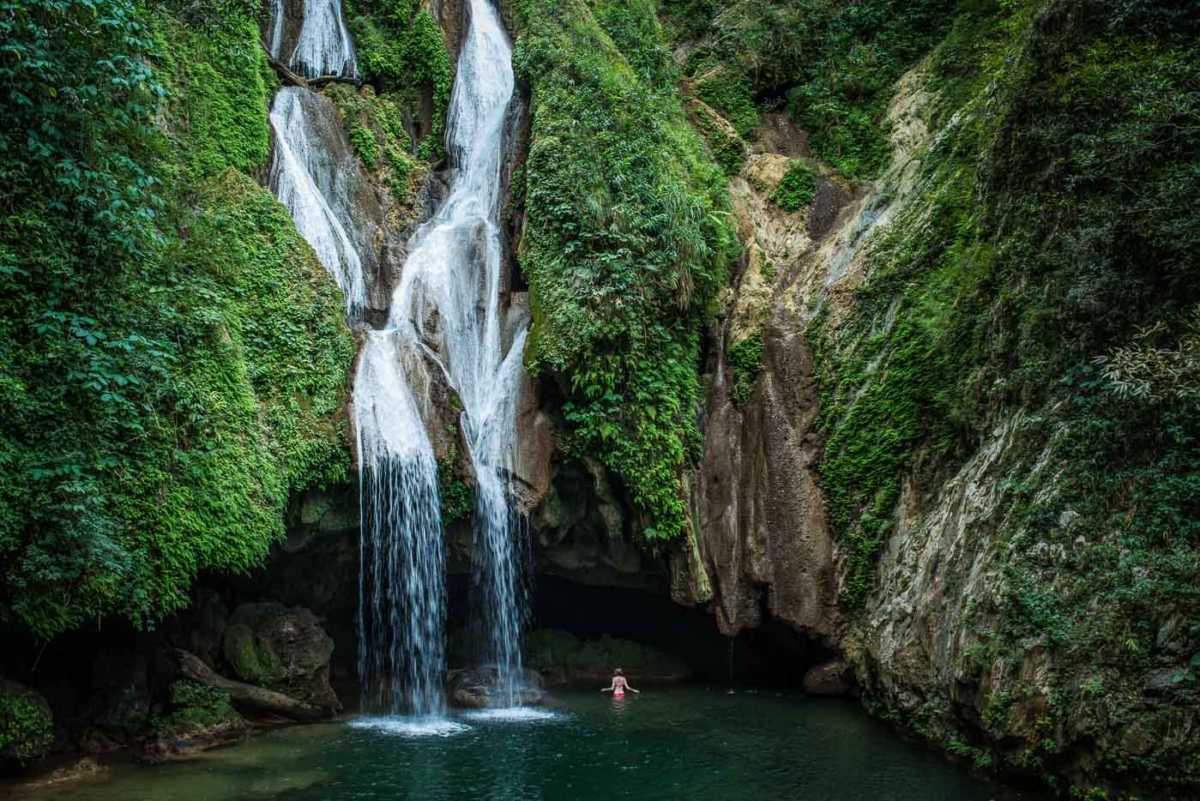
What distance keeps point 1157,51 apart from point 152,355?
13.7m

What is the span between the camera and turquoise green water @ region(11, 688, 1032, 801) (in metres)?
9.28

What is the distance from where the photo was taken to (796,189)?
63.9ft

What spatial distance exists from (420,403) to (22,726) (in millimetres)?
7660

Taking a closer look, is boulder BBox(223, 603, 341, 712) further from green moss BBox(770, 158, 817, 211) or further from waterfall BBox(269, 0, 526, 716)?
green moss BBox(770, 158, 817, 211)

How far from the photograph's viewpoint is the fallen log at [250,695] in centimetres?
1223

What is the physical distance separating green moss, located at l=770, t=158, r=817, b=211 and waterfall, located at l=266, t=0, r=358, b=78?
11909 millimetres

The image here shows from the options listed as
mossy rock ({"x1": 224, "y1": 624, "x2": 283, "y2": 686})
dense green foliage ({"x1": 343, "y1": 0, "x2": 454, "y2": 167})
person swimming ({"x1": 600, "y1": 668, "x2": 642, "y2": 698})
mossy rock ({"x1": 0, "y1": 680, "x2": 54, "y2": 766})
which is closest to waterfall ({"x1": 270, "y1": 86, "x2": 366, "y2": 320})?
dense green foliage ({"x1": 343, "y1": 0, "x2": 454, "y2": 167})

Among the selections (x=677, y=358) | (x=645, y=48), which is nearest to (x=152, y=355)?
(x=677, y=358)

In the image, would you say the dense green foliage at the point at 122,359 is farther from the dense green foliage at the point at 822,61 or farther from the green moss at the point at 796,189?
the dense green foliage at the point at 822,61

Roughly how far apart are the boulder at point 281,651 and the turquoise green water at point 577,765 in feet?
3.04

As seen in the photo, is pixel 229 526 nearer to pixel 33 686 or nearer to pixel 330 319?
pixel 33 686

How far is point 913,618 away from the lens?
11.6m

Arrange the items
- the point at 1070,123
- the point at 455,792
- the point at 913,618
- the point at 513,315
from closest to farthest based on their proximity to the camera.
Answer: the point at 455,792 < the point at 1070,123 < the point at 913,618 < the point at 513,315

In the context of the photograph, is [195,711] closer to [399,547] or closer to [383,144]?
[399,547]
